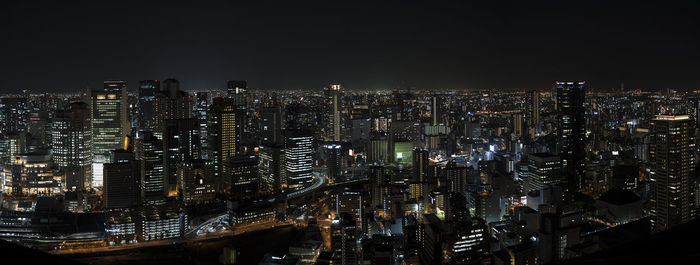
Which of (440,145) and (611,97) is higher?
(611,97)

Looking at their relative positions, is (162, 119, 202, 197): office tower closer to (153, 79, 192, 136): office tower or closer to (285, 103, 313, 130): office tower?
(153, 79, 192, 136): office tower

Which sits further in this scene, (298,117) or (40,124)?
(298,117)

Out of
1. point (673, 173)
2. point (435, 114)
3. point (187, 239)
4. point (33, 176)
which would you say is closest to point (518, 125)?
point (435, 114)

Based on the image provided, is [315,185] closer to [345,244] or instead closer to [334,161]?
[334,161]

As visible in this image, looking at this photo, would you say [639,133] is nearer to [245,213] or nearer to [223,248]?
[245,213]

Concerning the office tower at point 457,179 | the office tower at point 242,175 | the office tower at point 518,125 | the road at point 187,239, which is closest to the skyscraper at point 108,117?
the office tower at point 242,175

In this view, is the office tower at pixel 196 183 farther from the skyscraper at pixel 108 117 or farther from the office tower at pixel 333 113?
the office tower at pixel 333 113

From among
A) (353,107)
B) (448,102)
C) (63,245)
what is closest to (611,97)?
(448,102)
